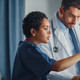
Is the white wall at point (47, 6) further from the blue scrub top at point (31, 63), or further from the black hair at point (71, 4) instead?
the blue scrub top at point (31, 63)

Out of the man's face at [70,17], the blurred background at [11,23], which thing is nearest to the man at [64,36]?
the man's face at [70,17]

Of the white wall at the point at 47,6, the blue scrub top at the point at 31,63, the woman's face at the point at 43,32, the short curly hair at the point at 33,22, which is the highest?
the white wall at the point at 47,6

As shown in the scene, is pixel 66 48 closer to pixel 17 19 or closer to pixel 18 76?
pixel 18 76

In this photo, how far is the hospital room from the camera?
0.78 meters

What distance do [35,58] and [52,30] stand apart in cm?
27

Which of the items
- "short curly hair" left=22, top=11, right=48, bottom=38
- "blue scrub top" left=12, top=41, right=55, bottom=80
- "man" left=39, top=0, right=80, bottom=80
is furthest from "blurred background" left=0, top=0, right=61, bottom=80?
"blue scrub top" left=12, top=41, right=55, bottom=80

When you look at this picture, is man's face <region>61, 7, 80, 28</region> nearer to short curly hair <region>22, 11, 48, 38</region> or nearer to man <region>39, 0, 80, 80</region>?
man <region>39, 0, 80, 80</region>

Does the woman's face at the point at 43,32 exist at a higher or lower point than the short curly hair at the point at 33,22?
lower

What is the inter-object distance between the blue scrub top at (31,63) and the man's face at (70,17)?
29cm

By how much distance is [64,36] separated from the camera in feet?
3.04

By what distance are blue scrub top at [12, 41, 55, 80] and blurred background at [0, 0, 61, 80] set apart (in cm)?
36

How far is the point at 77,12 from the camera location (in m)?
0.88

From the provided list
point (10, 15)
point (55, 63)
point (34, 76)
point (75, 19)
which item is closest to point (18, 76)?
point (34, 76)

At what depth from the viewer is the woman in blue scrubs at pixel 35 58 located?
0.67 m
